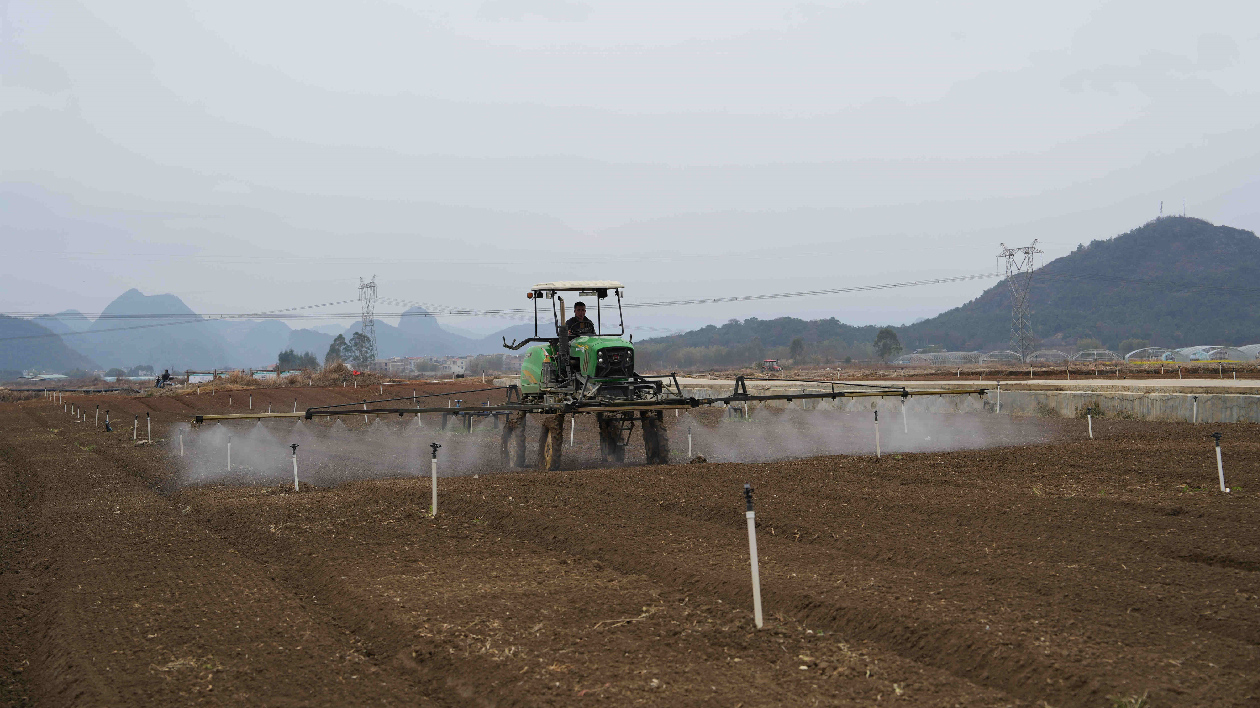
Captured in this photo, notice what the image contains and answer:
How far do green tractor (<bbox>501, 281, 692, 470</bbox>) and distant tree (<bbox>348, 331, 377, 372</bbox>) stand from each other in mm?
102724

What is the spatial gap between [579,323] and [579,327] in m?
0.09

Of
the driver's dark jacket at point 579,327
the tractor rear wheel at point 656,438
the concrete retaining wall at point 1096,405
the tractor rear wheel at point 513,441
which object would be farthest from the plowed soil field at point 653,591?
the concrete retaining wall at point 1096,405

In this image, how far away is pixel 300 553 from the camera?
1031 centimetres

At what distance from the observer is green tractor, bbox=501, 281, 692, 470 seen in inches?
658

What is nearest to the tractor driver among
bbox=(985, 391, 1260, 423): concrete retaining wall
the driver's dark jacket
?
the driver's dark jacket

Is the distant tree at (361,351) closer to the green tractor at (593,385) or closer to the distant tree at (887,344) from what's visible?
the distant tree at (887,344)

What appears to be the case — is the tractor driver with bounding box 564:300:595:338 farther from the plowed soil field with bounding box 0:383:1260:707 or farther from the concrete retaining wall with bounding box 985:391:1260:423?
the concrete retaining wall with bounding box 985:391:1260:423

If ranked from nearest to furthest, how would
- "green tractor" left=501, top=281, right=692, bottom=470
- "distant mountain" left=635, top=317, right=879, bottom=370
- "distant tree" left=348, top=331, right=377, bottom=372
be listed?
"green tractor" left=501, top=281, right=692, bottom=470
"distant mountain" left=635, top=317, right=879, bottom=370
"distant tree" left=348, top=331, right=377, bottom=372

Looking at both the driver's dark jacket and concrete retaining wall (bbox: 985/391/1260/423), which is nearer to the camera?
the driver's dark jacket

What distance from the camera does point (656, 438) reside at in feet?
58.6

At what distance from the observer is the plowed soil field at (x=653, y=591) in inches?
237

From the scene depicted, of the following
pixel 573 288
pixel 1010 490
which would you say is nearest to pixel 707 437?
pixel 573 288

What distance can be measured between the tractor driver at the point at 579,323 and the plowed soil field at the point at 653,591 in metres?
4.18

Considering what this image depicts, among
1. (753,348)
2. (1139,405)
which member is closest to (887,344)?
(753,348)
